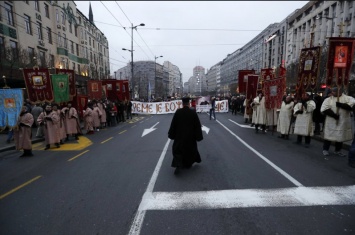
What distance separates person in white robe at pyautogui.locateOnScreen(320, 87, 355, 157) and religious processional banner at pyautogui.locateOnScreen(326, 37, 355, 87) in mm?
1104

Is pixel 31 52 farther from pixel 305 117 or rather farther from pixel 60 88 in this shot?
pixel 305 117

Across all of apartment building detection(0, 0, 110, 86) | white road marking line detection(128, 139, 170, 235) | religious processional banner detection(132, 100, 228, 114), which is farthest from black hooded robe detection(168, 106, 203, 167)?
religious processional banner detection(132, 100, 228, 114)

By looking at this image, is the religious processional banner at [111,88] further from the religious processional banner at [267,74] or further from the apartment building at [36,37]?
the religious processional banner at [267,74]

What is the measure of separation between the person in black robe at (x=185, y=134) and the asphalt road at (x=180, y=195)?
37 centimetres

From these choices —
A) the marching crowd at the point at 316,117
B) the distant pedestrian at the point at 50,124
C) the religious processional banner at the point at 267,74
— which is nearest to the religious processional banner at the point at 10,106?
the distant pedestrian at the point at 50,124

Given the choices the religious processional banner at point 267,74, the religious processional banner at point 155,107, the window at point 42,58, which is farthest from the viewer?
the religious processional banner at point 155,107

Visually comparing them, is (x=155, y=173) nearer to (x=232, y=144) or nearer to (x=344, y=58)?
(x=232, y=144)

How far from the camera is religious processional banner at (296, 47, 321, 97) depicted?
9322mm

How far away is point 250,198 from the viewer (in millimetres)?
4090

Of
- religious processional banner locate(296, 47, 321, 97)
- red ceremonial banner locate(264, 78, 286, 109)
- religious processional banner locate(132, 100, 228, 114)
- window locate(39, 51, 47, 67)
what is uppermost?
window locate(39, 51, 47, 67)

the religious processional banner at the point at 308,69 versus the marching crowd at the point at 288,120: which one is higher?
the religious processional banner at the point at 308,69

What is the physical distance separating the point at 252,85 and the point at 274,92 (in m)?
5.29

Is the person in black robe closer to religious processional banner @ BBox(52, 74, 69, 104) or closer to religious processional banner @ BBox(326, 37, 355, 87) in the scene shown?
religious processional banner @ BBox(326, 37, 355, 87)

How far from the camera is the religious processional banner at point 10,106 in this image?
26.1ft
